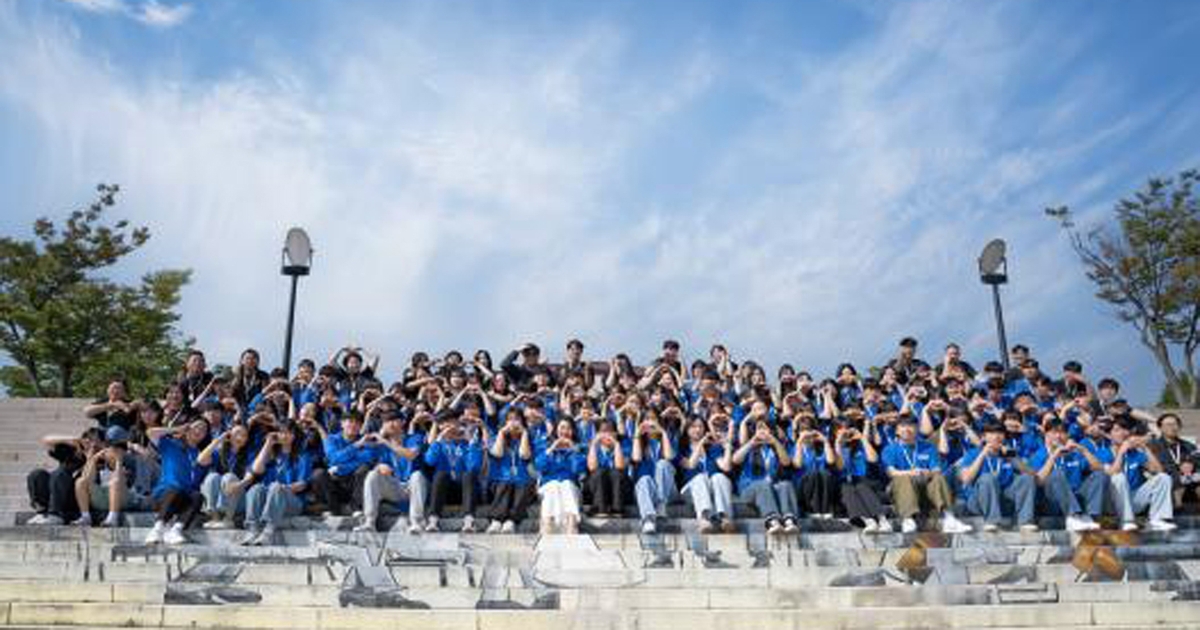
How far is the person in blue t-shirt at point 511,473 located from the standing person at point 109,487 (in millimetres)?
4392

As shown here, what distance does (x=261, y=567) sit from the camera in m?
8.39

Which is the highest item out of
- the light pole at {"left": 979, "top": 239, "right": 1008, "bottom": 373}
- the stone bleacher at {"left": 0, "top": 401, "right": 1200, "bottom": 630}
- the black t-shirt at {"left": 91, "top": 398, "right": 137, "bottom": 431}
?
the light pole at {"left": 979, "top": 239, "right": 1008, "bottom": 373}

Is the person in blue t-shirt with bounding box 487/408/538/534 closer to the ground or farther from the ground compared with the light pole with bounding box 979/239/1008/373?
closer to the ground

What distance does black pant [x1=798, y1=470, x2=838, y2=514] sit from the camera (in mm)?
10242

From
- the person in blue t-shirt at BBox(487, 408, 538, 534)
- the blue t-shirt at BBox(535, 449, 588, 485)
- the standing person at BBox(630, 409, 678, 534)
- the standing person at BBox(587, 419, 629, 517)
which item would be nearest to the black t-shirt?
the person in blue t-shirt at BBox(487, 408, 538, 534)

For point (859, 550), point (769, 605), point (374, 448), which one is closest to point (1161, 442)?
point (859, 550)

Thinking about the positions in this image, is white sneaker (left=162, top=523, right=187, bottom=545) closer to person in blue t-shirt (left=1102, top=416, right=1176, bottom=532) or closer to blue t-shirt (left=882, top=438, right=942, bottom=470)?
blue t-shirt (left=882, top=438, right=942, bottom=470)

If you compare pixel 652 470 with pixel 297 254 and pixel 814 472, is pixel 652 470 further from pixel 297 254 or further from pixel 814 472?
pixel 297 254

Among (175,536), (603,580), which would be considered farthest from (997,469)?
(175,536)

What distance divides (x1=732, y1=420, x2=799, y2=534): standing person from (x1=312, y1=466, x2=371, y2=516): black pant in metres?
4.85

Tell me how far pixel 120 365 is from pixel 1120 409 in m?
26.4

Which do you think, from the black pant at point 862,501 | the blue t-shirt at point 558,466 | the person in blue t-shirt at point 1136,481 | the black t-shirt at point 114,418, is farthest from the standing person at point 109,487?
the person in blue t-shirt at point 1136,481

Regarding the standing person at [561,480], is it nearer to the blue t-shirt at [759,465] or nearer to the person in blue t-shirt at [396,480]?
the person in blue t-shirt at [396,480]

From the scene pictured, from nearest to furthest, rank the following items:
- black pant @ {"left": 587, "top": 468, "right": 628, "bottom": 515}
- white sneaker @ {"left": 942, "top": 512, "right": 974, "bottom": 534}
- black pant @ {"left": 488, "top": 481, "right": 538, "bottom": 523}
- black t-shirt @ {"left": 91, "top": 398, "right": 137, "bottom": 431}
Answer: white sneaker @ {"left": 942, "top": 512, "right": 974, "bottom": 534}, black pant @ {"left": 488, "top": 481, "right": 538, "bottom": 523}, black pant @ {"left": 587, "top": 468, "right": 628, "bottom": 515}, black t-shirt @ {"left": 91, "top": 398, "right": 137, "bottom": 431}
